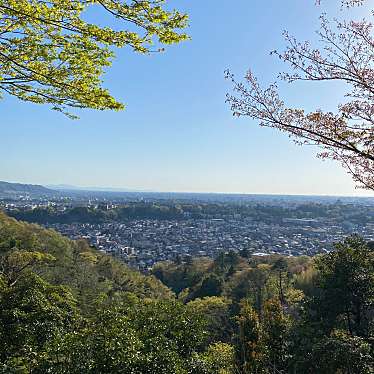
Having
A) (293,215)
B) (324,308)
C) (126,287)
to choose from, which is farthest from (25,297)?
(293,215)

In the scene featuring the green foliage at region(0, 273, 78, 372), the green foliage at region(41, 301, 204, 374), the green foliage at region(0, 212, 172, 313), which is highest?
the green foliage at region(41, 301, 204, 374)

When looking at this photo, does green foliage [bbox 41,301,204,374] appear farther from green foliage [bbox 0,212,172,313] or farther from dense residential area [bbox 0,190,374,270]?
dense residential area [bbox 0,190,374,270]

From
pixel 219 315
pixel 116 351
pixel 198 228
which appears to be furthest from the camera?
pixel 198 228

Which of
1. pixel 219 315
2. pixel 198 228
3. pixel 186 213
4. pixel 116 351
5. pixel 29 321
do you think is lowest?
pixel 198 228

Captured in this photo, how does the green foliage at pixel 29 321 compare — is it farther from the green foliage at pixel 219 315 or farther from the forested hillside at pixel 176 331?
the green foliage at pixel 219 315

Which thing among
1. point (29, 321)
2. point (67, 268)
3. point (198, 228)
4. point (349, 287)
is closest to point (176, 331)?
point (29, 321)

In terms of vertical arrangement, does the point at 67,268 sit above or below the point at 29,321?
below

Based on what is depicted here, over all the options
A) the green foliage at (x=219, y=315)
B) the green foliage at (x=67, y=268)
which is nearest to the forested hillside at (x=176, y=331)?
the green foliage at (x=67, y=268)

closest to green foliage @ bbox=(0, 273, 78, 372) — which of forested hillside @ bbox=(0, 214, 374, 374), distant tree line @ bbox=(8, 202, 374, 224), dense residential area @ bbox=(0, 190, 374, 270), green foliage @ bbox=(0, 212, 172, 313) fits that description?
forested hillside @ bbox=(0, 214, 374, 374)

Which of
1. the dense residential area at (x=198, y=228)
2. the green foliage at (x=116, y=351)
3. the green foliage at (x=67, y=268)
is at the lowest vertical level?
the dense residential area at (x=198, y=228)

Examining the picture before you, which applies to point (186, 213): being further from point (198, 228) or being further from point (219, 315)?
point (219, 315)

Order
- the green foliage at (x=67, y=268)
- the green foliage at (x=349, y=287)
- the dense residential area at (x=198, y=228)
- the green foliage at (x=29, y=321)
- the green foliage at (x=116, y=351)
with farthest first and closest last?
the dense residential area at (x=198, y=228) < the green foliage at (x=67, y=268) < the green foliage at (x=349, y=287) < the green foliage at (x=29, y=321) < the green foliage at (x=116, y=351)

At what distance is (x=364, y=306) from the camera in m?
12.8

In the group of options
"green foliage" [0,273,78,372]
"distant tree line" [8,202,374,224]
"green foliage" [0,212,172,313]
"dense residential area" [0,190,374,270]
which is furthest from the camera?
"distant tree line" [8,202,374,224]
